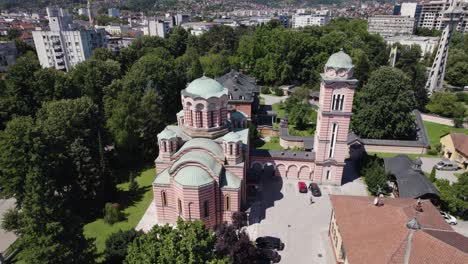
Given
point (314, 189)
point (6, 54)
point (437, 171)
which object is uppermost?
point (6, 54)

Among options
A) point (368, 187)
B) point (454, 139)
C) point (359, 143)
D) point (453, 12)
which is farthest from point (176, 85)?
point (453, 12)

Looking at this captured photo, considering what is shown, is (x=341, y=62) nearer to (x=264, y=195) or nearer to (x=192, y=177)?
(x=264, y=195)

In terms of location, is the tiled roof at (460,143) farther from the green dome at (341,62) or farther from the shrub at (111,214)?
the shrub at (111,214)

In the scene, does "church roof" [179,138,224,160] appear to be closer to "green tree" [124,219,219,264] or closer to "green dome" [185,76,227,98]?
"green dome" [185,76,227,98]

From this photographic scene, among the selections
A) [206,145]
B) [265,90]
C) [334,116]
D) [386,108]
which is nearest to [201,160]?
[206,145]

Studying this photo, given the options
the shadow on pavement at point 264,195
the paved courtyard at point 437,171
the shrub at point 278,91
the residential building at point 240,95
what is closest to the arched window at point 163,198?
the shadow on pavement at point 264,195

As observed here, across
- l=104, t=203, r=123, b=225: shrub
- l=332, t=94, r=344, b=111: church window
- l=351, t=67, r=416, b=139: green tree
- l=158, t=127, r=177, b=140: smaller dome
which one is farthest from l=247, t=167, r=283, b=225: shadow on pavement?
l=351, t=67, r=416, b=139: green tree
